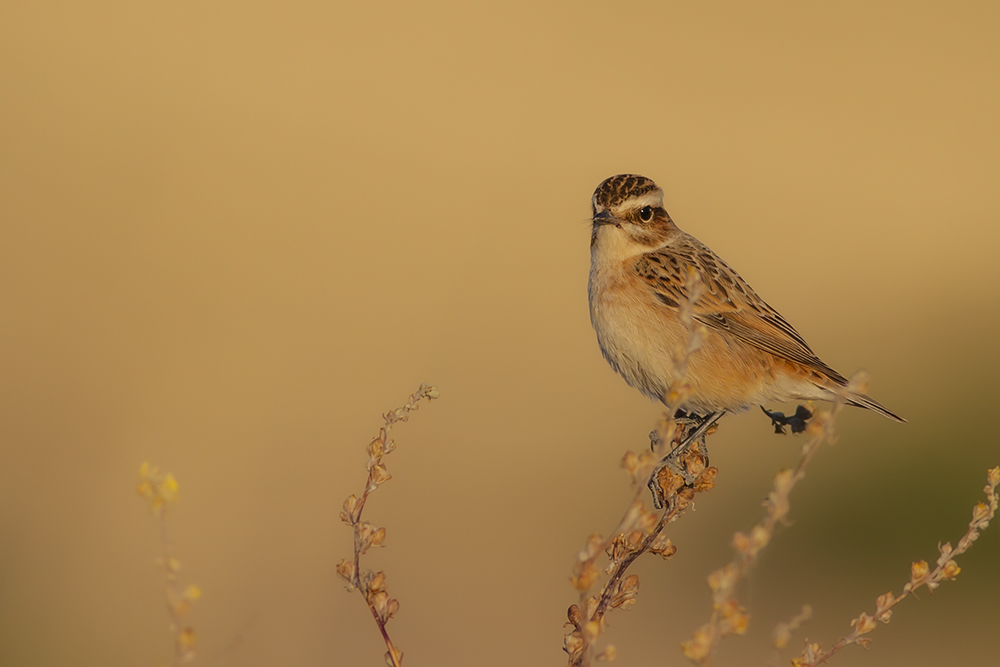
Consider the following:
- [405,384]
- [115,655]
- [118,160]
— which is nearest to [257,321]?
[405,384]

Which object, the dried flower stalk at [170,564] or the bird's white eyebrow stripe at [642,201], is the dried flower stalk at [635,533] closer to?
the dried flower stalk at [170,564]

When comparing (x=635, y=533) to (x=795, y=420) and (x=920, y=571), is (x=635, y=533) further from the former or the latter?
(x=795, y=420)

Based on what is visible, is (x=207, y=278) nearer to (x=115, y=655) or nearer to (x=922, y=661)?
(x=115, y=655)

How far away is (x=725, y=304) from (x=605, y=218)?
97cm

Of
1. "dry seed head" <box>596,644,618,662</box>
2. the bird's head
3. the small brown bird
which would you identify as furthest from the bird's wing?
"dry seed head" <box>596,644,618,662</box>

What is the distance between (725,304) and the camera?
244 inches

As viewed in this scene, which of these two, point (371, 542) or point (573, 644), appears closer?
point (573, 644)

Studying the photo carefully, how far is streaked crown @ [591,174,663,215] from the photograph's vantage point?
6105 millimetres

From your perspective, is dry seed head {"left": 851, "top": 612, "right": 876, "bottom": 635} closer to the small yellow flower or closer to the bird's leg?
the small yellow flower

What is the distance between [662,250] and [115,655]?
792 cm

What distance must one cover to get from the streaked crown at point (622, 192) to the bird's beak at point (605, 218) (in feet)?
0.27

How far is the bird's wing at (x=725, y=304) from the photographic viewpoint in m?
5.96

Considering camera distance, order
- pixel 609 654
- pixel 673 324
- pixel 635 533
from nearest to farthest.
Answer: pixel 609 654
pixel 635 533
pixel 673 324

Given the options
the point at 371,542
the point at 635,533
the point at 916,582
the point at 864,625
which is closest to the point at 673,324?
the point at 635,533
